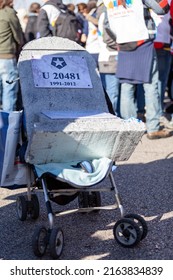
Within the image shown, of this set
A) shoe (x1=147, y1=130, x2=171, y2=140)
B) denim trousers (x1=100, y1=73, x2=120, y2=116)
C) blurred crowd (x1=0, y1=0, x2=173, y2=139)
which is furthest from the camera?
denim trousers (x1=100, y1=73, x2=120, y2=116)

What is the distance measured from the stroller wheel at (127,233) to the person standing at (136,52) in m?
3.05

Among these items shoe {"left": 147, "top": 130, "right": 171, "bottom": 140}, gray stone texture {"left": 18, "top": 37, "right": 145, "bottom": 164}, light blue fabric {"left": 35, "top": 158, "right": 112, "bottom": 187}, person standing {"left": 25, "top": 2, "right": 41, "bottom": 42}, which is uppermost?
gray stone texture {"left": 18, "top": 37, "right": 145, "bottom": 164}

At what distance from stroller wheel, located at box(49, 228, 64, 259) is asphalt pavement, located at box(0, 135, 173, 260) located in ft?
0.29

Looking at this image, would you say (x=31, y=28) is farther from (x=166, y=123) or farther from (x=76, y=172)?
(x=76, y=172)

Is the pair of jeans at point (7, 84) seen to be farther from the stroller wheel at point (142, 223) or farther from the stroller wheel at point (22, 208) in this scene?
the stroller wheel at point (142, 223)

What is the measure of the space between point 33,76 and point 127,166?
227 centimetres

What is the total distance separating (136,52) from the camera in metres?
7.41

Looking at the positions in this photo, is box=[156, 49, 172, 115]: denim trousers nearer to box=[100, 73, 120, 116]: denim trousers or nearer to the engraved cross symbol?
box=[100, 73, 120, 116]: denim trousers

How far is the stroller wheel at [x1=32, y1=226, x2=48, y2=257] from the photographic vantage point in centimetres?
405

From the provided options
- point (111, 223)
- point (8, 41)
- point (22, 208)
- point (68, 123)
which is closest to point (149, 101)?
point (8, 41)

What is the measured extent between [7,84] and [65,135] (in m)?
3.90

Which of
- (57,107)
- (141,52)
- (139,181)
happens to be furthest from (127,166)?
(57,107)

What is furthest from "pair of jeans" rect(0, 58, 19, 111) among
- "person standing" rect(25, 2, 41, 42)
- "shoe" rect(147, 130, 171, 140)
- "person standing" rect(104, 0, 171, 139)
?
"person standing" rect(25, 2, 41, 42)

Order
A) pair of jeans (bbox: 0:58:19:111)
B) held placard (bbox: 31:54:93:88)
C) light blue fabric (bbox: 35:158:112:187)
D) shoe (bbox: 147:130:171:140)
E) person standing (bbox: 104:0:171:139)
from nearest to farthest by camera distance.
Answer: light blue fabric (bbox: 35:158:112:187), held placard (bbox: 31:54:93:88), person standing (bbox: 104:0:171:139), shoe (bbox: 147:130:171:140), pair of jeans (bbox: 0:58:19:111)
